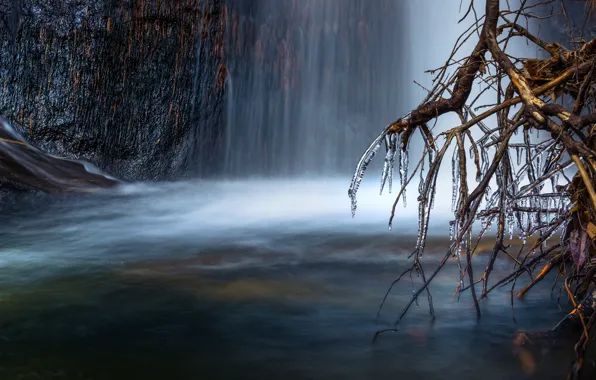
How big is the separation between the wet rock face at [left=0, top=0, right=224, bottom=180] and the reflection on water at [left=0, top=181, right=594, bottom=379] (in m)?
3.75

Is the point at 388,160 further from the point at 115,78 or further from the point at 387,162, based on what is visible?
the point at 115,78

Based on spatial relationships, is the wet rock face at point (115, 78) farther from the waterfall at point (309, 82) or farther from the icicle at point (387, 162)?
the icicle at point (387, 162)

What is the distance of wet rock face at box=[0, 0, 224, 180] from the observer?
9.48 meters

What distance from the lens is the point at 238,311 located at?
3418mm

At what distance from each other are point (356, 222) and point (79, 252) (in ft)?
9.59

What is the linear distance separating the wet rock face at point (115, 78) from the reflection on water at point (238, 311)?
3.75 metres

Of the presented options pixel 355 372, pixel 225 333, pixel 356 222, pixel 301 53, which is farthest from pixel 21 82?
pixel 355 372

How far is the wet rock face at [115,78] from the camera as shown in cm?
948

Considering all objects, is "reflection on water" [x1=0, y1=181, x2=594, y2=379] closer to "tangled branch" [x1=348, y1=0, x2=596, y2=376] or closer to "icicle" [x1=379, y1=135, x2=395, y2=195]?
"tangled branch" [x1=348, y1=0, x2=596, y2=376]

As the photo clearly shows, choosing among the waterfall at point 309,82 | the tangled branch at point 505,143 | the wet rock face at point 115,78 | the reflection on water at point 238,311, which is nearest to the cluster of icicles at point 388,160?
the tangled branch at point 505,143

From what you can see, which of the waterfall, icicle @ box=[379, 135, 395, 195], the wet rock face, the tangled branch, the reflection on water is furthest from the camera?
the waterfall

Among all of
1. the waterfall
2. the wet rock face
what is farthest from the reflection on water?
the waterfall

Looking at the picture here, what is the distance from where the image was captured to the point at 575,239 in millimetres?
2439

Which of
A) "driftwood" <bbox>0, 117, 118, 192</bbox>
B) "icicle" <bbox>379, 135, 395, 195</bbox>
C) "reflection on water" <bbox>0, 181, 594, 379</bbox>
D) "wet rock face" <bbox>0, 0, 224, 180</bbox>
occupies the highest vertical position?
"wet rock face" <bbox>0, 0, 224, 180</bbox>
